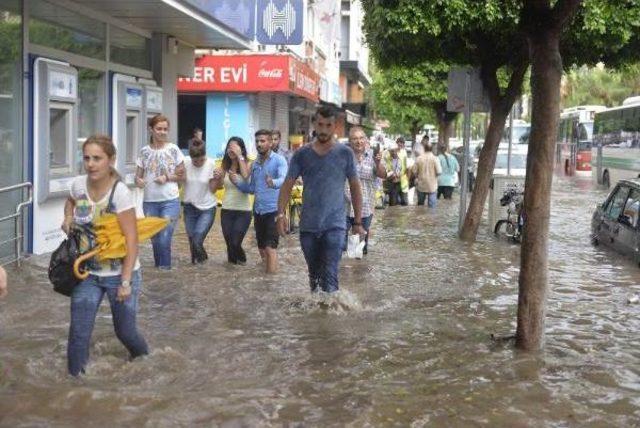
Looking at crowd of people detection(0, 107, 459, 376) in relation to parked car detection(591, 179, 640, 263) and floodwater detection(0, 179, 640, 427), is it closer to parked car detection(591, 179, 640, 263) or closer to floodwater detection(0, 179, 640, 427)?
floodwater detection(0, 179, 640, 427)

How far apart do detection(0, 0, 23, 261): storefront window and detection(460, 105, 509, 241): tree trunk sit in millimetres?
6841

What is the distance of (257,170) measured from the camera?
31.9ft

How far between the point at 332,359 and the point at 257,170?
385cm

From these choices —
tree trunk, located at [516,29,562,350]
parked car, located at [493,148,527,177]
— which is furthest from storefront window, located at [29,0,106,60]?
parked car, located at [493,148,527,177]

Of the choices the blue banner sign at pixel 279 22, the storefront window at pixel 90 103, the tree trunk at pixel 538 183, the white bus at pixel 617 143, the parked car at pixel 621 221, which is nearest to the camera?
the tree trunk at pixel 538 183

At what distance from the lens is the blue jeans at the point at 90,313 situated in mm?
5238

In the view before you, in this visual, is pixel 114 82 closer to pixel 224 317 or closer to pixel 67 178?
pixel 67 178

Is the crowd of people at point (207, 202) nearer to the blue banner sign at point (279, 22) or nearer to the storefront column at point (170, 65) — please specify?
the storefront column at point (170, 65)

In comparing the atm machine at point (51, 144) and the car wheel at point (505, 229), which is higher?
the atm machine at point (51, 144)

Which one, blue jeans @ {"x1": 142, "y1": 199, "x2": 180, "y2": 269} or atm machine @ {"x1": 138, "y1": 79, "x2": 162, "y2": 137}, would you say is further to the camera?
atm machine @ {"x1": 138, "y1": 79, "x2": 162, "y2": 137}

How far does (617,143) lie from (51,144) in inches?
912

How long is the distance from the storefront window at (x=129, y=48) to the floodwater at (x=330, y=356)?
4.26 m

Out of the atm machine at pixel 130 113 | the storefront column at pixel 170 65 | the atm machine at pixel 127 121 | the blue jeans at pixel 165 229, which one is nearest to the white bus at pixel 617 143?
the storefront column at pixel 170 65

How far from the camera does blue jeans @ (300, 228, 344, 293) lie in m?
7.59
